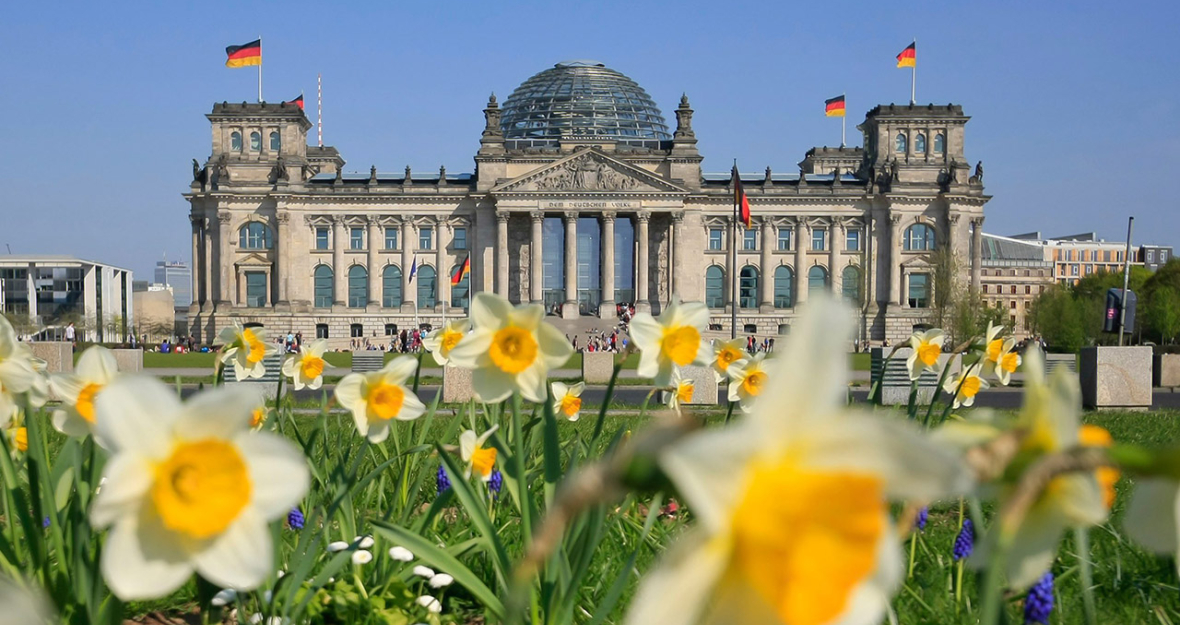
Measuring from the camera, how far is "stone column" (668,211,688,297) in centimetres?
→ 6919

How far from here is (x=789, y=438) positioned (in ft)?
3.06

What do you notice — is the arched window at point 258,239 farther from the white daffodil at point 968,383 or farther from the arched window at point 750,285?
the white daffodil at point 968,383

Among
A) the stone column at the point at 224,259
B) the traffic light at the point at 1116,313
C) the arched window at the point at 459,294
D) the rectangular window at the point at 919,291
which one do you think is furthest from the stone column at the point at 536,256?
the traffic light at the point at 1116,313

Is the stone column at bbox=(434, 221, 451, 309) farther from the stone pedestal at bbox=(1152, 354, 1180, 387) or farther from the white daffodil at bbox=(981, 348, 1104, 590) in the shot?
the white daffodil at bbox=(981, 348, 1104, 590)

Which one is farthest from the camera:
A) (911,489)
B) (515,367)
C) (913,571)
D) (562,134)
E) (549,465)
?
(562,134)

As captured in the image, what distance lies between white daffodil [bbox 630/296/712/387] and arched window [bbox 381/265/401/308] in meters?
68.7

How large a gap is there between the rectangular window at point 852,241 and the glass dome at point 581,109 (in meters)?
19.0

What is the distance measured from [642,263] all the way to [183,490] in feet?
223

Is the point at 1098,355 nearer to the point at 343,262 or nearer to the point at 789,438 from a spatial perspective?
the point at 789,438

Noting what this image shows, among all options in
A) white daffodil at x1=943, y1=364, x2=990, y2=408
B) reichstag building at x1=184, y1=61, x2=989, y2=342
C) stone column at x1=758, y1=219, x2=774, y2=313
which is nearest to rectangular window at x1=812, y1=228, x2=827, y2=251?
reichstag building at x1=184, y1=61, x2=989, y2=342

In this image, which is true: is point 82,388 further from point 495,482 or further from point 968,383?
point 968,383

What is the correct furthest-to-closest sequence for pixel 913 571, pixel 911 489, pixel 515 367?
pixel 913 571
pixel 515 367
pixel 911 489

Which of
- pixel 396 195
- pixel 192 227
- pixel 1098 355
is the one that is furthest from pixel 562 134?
pixel 1098 355

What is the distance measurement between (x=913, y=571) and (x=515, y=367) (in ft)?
8.32
